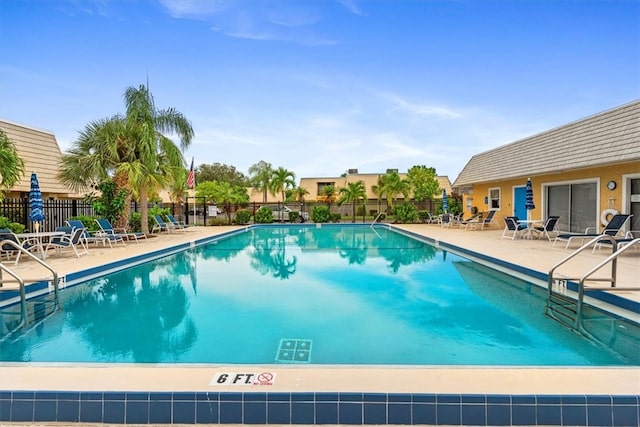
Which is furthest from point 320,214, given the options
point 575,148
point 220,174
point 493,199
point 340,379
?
point 220,174

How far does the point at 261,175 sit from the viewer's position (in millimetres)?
29406

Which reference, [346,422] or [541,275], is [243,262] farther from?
[346,422]

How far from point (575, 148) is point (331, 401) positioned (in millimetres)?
13096

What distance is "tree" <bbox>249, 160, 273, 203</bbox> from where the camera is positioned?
96.1 ft

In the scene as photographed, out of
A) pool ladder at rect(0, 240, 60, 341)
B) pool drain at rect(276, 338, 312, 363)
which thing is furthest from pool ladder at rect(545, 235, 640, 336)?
pool ladder at rect(0, 240, 60, 341)

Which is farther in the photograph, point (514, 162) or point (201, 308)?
point (514, 162)

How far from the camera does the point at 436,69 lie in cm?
1330

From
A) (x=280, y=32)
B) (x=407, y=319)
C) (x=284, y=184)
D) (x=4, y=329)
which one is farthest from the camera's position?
(x=284, y=184)

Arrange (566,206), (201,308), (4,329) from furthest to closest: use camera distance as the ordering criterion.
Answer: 1. (566,206)
2. (201,308)
3. (4,329)

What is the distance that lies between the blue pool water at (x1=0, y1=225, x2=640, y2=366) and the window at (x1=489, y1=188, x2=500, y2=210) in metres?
10.7

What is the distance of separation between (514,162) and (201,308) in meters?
14.6

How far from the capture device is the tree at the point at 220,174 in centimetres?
4959

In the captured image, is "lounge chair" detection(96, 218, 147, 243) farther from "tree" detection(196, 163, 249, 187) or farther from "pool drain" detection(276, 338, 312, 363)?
"tree" detection(196, 163, 249, 187)

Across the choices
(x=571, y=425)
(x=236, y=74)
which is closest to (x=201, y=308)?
(x=571, y=425)
